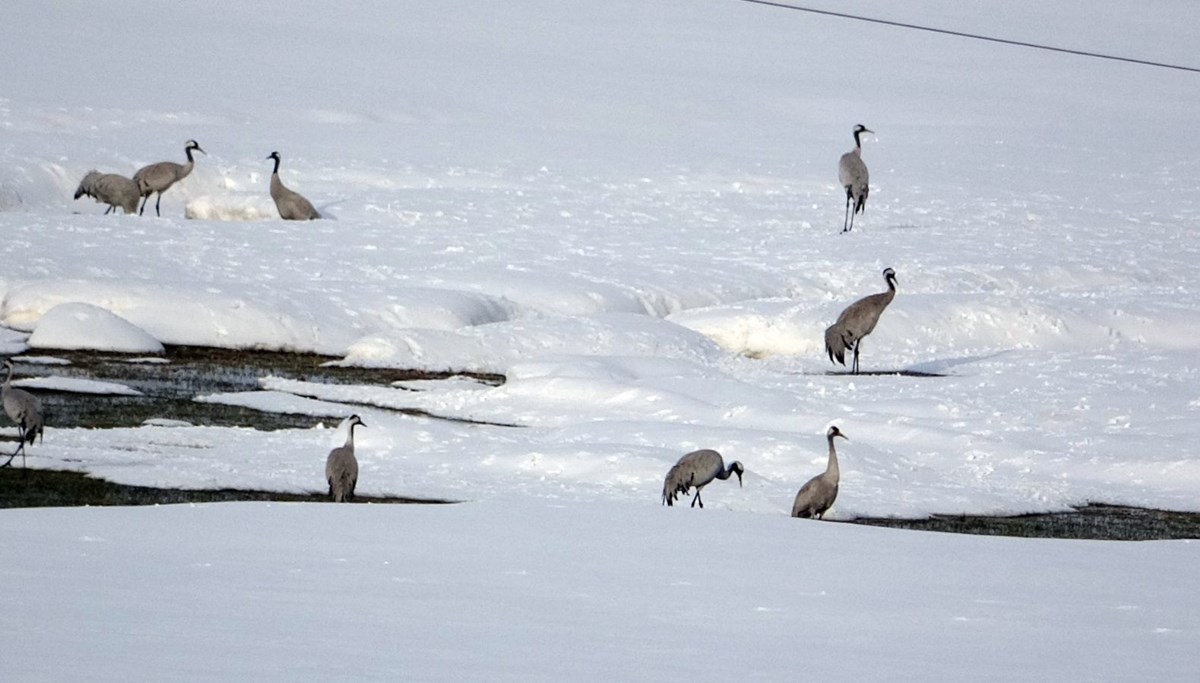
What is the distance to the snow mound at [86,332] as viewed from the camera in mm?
18625

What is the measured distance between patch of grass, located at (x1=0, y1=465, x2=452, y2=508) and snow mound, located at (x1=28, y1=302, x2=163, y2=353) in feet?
19.6

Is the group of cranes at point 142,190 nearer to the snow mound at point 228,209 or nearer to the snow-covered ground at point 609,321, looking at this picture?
the snow mound at point 228,209

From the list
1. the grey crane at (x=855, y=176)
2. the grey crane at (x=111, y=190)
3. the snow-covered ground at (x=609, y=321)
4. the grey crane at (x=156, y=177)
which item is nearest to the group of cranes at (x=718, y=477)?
the snow-covered ground at (x=609, y=321)

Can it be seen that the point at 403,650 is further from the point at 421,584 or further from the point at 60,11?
the point at 60,11

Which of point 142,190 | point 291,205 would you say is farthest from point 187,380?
point 142,190

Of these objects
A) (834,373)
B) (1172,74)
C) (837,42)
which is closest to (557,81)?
(837,42)

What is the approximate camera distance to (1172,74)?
52938 mm

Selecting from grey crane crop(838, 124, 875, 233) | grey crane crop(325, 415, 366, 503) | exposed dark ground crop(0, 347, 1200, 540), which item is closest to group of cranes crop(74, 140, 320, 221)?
exposed dark ground crop(0, 347, 1200, 540)

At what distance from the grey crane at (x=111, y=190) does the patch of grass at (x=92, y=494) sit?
14611 millimetres

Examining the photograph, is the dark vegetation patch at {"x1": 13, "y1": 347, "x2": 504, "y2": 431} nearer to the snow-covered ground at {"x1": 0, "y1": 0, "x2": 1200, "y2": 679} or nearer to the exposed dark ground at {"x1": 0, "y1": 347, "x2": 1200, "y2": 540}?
the exposed dark ground at {"x1": 0, "y1": 347, "x2": 1200, "y2": 540}

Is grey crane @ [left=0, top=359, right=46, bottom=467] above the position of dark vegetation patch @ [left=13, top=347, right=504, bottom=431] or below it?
below

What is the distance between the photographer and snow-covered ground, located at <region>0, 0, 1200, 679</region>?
23.9 ft

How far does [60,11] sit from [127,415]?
35387 millimetres

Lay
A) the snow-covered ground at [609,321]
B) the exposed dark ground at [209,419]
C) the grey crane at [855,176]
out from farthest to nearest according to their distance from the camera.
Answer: the grey crane at [855,176] → the exposed dark ground at [209,419] → the snow-covered ground at [609,321]
